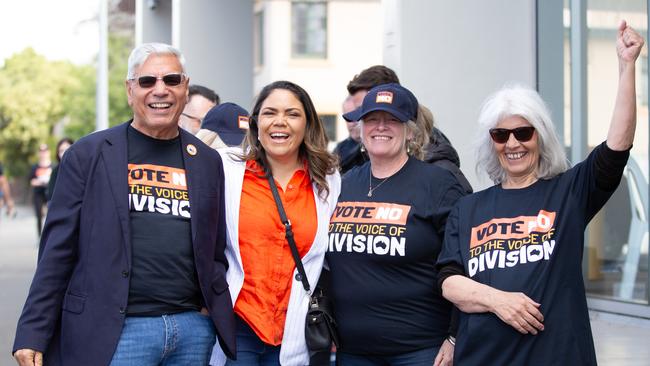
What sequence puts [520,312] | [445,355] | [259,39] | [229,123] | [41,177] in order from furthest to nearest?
1. [259,39]
2. [41,177]
3. [229,123]
4. [445,355]
5. [520,312]

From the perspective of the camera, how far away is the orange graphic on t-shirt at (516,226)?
3500 millimetres

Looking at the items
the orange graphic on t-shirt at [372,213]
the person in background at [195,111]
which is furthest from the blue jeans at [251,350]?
the person in background at [195,111]

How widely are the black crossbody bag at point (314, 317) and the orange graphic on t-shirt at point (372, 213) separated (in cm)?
26

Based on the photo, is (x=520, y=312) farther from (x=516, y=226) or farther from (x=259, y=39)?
(x=259, y=39)

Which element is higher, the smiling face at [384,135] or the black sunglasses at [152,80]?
the black sunglasses at [152,80]

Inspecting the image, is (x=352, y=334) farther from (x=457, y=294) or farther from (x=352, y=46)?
(x=352, y=46)

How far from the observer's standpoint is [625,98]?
3.44 meters

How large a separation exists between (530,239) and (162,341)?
1462 millimetres

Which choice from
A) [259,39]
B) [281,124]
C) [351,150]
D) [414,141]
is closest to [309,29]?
[259,39]

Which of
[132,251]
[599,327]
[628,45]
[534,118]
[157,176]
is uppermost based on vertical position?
[628,45]

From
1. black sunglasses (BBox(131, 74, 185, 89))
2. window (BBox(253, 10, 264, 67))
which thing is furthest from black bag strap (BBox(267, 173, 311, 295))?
window (BBox(253, 10, 264, 67))

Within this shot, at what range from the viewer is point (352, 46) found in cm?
3428

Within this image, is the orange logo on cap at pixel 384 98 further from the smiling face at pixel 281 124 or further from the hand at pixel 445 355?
the hand at pixel 445 355

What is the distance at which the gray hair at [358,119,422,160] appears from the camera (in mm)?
4258
